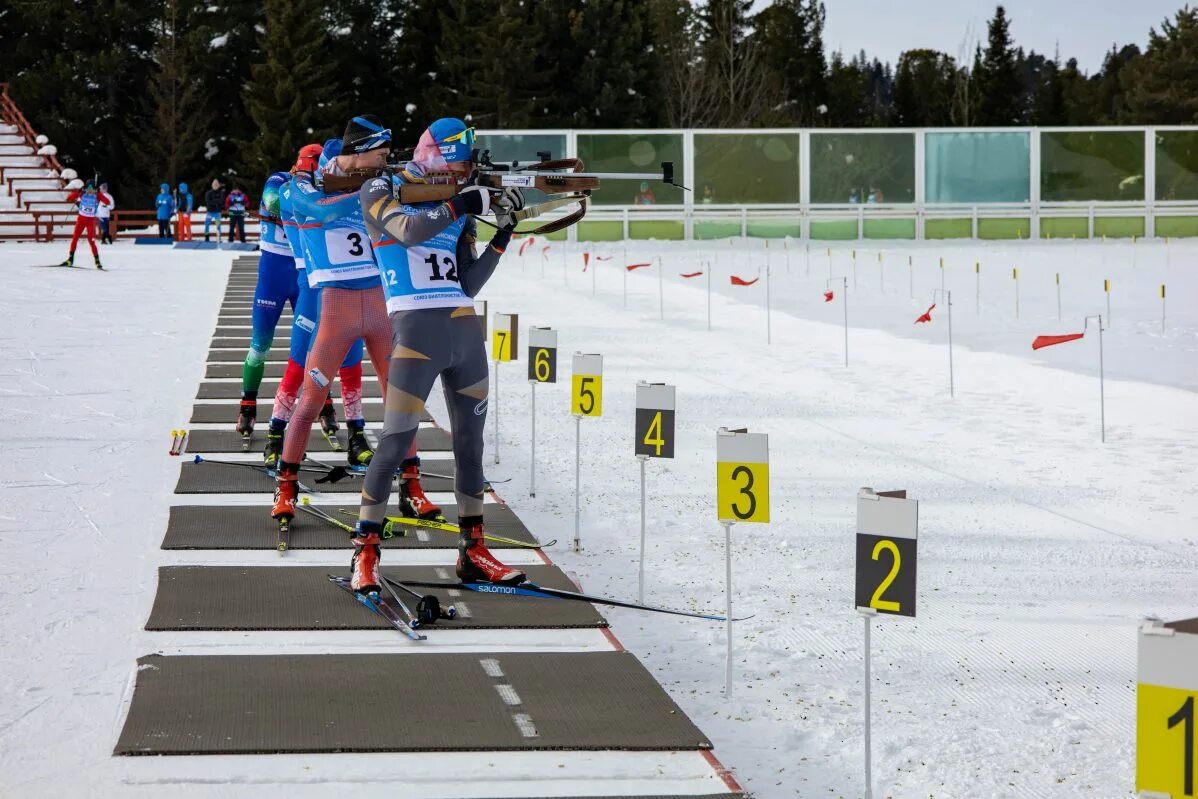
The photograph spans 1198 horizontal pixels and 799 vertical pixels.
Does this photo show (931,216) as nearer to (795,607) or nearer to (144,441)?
(144,441)

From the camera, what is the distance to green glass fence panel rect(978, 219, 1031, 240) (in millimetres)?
40438

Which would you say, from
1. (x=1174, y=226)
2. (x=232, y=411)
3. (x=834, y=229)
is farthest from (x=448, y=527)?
(x=1174, y=226)

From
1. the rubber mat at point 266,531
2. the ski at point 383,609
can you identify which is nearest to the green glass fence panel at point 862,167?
the rubber mat at point 266,531

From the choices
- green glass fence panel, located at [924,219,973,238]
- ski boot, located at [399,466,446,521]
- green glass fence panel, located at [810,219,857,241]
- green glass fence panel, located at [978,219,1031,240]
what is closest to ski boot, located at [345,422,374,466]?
ski boot, located at [399,466,446,521]

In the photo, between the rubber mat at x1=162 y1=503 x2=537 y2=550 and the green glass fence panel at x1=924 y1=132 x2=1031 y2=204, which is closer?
the rubber mat at x1=162 y1=503 x2=537 y2=550

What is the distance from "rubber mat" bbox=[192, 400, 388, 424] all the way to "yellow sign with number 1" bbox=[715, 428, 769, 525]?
663cm

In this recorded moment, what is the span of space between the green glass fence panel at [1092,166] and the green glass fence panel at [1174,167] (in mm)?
520

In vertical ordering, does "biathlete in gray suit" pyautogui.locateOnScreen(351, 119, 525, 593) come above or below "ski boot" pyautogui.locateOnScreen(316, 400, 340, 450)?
above

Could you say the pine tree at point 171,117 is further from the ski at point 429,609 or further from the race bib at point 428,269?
the ski at point 429,609

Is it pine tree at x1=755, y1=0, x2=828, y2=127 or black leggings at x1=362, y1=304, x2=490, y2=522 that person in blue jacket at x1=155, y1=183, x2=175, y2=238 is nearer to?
black leggings at x1=362, y1=304, x2=490, y2=522

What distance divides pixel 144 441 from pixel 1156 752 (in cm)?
980

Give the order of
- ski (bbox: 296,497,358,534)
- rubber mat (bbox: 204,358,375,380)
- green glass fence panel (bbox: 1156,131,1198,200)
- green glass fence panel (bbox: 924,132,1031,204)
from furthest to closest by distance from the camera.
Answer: green glass fence panel (bbox: 1156,131,1198,200), green glass fence panel (bbox: 924,132,1031,204), rubber mat (bbox: 204,358,375,380), ski (bbox: 296,497,358,534)

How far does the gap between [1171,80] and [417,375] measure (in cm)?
8350

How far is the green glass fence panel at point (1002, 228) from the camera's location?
133 ft
